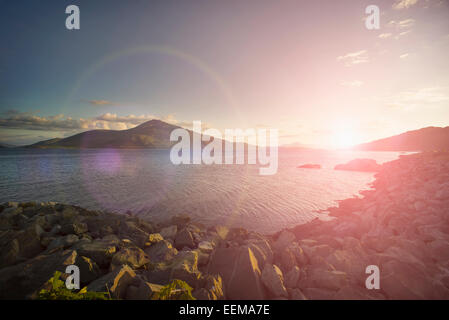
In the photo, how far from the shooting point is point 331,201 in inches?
983

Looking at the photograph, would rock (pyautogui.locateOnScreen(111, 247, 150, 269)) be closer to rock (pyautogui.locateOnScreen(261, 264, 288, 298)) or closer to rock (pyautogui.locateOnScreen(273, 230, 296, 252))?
rock (pyautogui.locateOnScreen(261, 264, 288, 298))

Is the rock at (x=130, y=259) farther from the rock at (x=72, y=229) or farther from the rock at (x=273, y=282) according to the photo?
the rock at (x=72, y=229)

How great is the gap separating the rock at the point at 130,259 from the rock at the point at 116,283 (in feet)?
3.73

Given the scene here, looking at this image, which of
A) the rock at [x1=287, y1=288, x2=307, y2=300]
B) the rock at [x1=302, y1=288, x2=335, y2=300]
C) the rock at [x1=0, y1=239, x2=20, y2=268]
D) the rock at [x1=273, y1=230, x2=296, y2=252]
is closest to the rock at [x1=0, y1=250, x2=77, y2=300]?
the rock at [x1=0, y1=239, x2=20, y2=268]

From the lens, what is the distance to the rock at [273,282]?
5938mm

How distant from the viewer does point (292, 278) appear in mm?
6672

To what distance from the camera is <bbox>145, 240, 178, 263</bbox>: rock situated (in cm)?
828

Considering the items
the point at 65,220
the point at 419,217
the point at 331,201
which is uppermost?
the point at 419,217

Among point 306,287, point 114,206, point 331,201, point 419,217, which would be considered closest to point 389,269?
point 306,287

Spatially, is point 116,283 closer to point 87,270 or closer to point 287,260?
point 87,270
